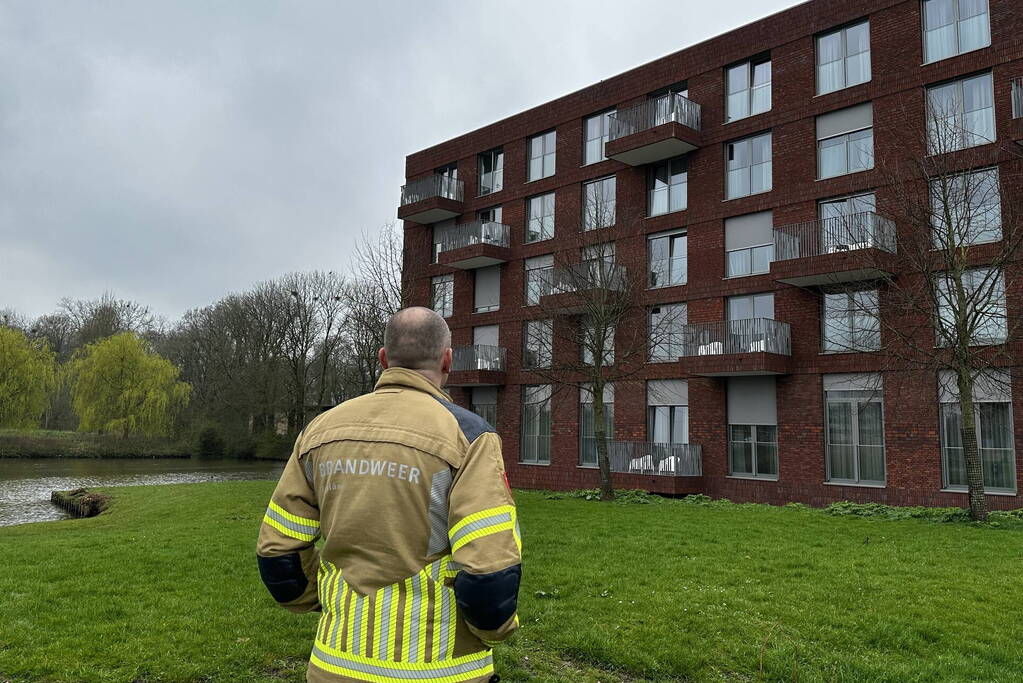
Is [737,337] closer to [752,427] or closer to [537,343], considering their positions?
[752,427]

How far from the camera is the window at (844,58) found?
20641mm

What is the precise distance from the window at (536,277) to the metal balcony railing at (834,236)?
671 cm

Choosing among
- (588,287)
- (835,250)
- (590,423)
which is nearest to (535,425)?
(590,423)

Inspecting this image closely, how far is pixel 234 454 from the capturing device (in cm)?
4916

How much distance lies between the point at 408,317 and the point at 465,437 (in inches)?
20.3

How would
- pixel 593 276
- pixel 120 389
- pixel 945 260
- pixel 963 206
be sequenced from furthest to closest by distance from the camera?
1. pixel 120 389
2. pixel 593 276
3. pixel 963 206
4. pixel 945 260

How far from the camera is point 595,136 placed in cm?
2688

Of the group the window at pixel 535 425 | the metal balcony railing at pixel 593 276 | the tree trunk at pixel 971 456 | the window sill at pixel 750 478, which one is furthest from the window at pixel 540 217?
the tree trunk at pixel 971 456

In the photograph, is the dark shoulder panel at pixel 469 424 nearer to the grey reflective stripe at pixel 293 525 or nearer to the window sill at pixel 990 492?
the grey reflective stripe at pixel 293 525

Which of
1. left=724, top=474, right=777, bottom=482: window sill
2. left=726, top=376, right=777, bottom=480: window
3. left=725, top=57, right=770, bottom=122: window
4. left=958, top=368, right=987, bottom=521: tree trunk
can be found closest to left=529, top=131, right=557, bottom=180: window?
left=725, top=57, right=770, bottom=122: window

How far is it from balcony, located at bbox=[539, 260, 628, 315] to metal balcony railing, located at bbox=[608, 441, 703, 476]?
4.71 metres

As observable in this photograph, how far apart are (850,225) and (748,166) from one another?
180 inches

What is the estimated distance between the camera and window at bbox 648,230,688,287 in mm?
23781

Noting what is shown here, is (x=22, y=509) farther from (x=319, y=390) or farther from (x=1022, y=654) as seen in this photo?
(x=319, y=390)
